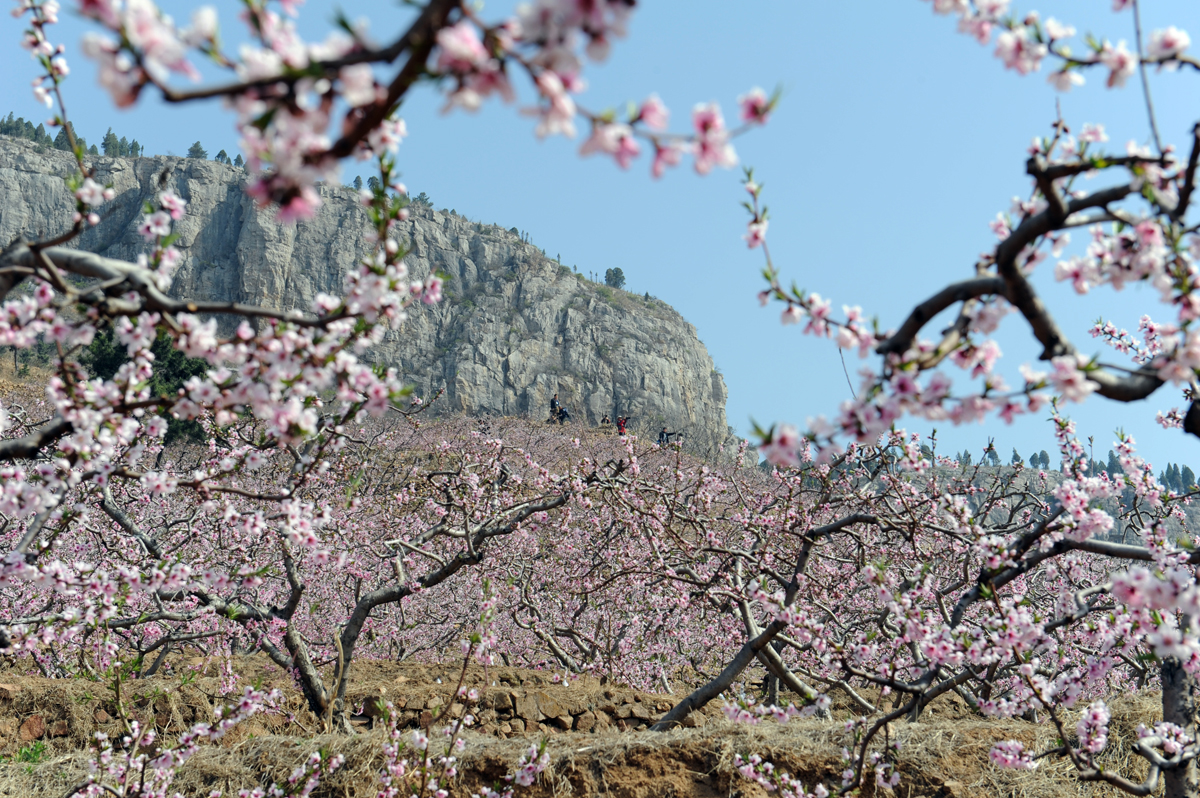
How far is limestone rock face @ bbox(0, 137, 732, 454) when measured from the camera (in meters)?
74.5

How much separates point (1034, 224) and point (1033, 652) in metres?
2.67

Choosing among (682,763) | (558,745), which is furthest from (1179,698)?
(558,745)

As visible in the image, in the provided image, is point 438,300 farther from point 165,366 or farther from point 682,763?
point 165,366

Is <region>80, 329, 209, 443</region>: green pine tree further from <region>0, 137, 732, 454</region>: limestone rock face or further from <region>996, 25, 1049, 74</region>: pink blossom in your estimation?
<region>0, 137, 732, 454</region>: limestone rock face

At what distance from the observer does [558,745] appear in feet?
17.8

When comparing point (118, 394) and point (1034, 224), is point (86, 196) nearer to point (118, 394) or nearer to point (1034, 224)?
point (118, 394)

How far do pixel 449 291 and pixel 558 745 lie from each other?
67.9 m

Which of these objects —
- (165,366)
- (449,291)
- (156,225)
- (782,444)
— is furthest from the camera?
(449,291)

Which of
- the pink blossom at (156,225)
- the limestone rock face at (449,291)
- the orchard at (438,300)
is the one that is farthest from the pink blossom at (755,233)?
the limestone rock face at (449,291)

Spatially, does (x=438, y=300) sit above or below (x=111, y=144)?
below

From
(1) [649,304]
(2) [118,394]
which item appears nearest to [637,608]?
(2) [118,394]

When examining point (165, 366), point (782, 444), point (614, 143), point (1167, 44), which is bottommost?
point (782, 444)

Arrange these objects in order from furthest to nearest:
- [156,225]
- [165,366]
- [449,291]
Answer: [449,291] < [165,366] < [156,225]

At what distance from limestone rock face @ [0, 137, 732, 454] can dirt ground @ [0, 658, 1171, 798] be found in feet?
211
